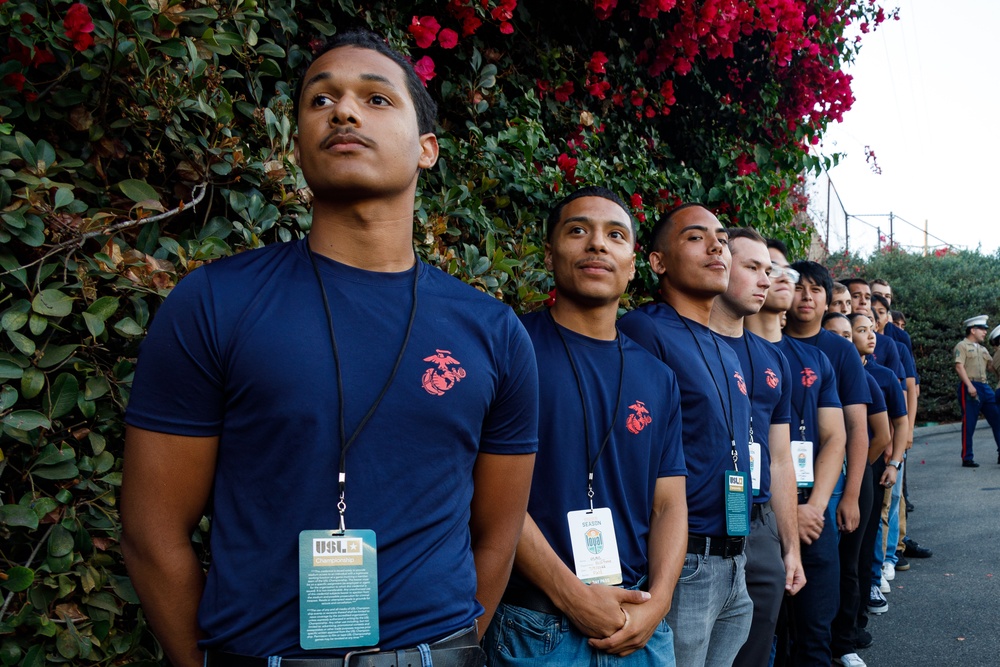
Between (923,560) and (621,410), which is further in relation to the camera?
(923,560)

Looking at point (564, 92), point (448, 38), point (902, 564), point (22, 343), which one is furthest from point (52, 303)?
point (902, 564)

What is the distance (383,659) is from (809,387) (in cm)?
378

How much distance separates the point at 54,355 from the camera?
6.53 ft

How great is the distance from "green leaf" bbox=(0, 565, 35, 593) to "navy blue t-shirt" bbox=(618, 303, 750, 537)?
7.04 ft

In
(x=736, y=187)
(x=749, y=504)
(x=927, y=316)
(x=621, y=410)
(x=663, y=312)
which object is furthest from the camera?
(x=927, y=316)

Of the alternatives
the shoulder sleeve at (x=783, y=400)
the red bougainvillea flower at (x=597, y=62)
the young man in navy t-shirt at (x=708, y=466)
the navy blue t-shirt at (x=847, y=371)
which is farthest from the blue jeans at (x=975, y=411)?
the young man in navy t-shirt at (x=708, y=466)

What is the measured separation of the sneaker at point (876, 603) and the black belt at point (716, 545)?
387cm

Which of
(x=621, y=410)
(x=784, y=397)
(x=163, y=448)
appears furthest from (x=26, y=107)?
(x=784, y=397)

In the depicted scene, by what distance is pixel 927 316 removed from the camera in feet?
62.3

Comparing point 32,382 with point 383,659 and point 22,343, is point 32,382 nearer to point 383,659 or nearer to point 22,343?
point 22,343

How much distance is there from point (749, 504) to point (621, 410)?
914mm

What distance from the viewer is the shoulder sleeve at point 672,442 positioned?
2.83 meters

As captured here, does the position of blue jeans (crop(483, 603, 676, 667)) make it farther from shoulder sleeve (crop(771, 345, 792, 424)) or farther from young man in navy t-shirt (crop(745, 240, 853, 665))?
young man in navy t-shirt (crop(745, 240, 853, 665))

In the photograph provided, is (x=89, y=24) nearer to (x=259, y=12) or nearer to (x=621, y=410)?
(x=259, y=12)
